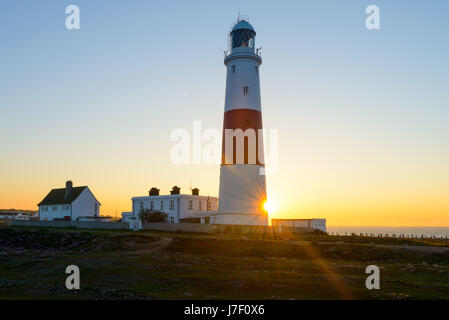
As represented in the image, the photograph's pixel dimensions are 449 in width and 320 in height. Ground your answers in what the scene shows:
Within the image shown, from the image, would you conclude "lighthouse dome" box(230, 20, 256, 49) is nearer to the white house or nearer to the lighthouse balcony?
the lighthouse balcony

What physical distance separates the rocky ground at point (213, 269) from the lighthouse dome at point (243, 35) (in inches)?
846

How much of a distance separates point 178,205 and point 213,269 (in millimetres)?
30527

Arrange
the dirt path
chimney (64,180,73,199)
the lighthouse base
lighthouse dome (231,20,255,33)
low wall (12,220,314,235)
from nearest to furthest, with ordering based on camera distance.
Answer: the dirt path < low wall (12,220,314,235) < the lighthouse base < lighthouse dome (231,20,255,33) < chimney (64,180,73,199)

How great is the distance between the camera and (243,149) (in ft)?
142

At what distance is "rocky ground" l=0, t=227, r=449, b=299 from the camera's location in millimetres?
18875

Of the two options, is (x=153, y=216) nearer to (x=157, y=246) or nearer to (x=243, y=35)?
(x=157, y=246)

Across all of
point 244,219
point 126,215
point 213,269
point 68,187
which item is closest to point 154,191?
point 126,215

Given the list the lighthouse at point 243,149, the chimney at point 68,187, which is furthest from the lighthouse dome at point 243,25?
the chimney at point 68,187

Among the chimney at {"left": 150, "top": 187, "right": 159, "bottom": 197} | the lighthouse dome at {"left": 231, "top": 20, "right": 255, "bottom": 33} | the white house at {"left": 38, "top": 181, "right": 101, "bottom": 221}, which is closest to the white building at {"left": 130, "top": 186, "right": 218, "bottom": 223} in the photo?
the chimney at {"left": 150, "top": 187, "right": 159, "bottom": 197}

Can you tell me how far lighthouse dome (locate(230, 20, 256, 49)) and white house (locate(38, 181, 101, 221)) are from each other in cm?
3510
